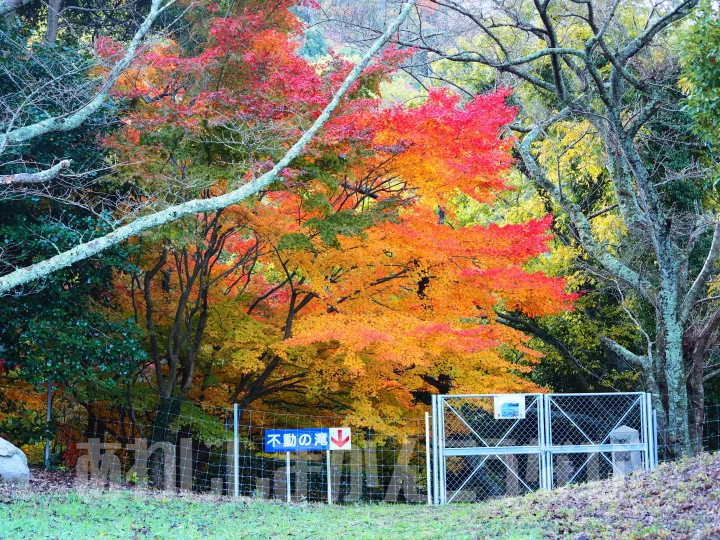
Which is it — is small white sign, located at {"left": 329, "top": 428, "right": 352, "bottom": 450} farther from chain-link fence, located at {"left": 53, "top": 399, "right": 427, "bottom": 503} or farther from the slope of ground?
the slope of ground

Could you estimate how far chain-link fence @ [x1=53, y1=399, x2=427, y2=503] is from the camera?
37.6 feet

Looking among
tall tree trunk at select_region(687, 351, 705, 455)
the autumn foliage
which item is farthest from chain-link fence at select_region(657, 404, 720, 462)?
the autumn foliage

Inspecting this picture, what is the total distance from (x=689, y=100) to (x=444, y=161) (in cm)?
382

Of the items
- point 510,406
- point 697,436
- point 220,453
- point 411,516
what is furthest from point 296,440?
point 697,436

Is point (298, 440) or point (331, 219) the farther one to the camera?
point (331, 219)

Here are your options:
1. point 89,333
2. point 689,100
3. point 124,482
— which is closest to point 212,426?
point 124,482

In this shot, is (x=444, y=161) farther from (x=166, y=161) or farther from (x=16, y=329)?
(x=16, y=329)

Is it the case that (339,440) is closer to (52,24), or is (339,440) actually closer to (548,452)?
(548,452)

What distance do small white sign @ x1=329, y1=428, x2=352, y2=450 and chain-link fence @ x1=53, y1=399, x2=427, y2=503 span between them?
61 centimetres

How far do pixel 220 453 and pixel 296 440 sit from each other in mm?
3160

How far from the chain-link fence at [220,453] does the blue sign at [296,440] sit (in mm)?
410

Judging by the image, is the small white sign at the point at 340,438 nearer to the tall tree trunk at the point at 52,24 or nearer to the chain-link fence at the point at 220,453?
the chain-link fence at the point at 220,453

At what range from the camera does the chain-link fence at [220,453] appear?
1145cm

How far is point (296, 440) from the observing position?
10164 millimetres
